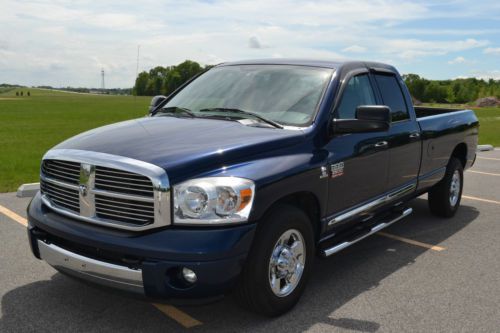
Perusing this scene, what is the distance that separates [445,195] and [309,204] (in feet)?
10.8

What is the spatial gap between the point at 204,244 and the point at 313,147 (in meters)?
1.29

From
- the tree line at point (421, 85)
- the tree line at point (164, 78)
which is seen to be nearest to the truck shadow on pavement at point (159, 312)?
the tree line at point (421, 85)

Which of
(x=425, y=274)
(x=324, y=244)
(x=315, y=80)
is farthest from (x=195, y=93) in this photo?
(x=425, y=274)

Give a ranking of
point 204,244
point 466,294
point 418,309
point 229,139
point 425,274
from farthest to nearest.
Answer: point 425,274 < point 466,294 < point 418,309 < point 229,139 < point 204,244

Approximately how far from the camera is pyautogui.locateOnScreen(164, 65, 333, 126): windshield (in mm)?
4230

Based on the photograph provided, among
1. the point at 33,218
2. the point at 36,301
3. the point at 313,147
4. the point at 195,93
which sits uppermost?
→ the point at 195,93

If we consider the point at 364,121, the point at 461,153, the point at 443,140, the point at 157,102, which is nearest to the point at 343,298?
the point at 364,121

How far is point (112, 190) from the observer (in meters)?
3.28

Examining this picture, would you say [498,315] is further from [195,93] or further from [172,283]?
[195,93]

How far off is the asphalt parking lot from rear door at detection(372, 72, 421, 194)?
2.50 feet

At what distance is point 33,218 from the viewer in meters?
3.78

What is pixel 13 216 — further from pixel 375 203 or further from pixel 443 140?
pixel 443 140

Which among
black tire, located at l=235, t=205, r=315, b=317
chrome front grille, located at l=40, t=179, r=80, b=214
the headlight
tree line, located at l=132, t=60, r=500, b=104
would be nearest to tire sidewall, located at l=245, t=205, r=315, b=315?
black tire, located at l=235, t=205, r=315, b=317

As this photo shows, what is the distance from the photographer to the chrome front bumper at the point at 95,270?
3114 millimetres
